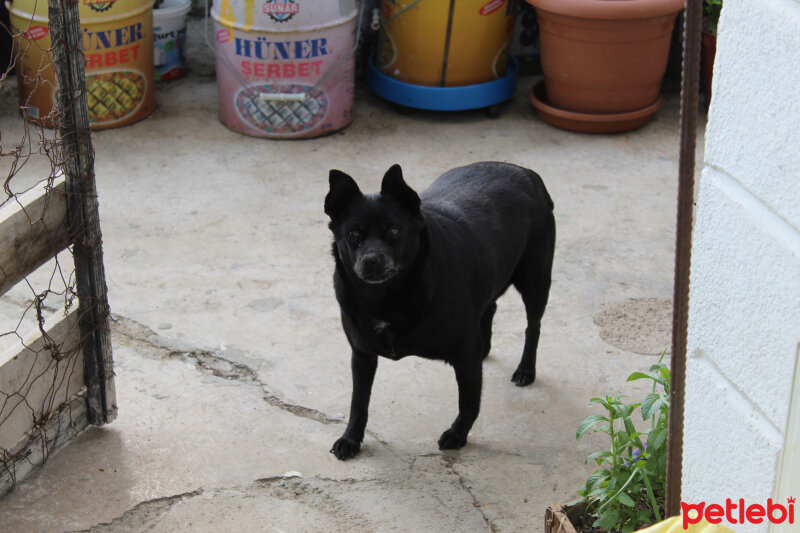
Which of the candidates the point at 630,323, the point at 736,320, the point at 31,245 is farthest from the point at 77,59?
the point at 630,323

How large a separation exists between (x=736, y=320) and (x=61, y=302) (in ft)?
9.58

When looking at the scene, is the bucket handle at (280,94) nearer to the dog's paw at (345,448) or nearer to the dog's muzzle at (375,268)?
the dog's paw at (345,448)

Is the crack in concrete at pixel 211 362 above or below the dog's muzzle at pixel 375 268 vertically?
below

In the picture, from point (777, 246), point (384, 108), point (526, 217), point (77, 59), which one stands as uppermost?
point (777, 246)

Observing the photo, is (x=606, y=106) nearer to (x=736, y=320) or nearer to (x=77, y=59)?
(x=77, y=59)

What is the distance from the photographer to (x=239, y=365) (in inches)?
138

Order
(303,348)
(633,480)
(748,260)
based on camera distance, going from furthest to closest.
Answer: (303,348)
(633,480)
(748,260)

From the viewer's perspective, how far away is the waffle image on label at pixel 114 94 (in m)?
5.37

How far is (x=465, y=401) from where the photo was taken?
3.03m

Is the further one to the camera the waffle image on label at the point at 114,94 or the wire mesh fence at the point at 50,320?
the waffle image on label at the point at 114,94

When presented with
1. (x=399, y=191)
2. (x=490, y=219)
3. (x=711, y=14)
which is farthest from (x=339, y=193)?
(x=711, y=14)

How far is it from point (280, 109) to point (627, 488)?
364 cm

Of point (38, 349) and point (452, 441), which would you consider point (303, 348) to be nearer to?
point (452, 441)

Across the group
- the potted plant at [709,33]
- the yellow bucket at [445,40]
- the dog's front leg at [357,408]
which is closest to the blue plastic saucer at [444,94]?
the yellow bucket at [445,40]
